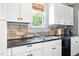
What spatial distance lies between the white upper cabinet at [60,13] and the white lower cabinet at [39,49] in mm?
328

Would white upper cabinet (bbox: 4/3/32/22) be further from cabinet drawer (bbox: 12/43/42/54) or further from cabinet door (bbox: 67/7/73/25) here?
cabinet door (bbox: 67/7/73/25)

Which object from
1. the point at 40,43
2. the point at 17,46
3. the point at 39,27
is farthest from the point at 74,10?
the point at 17,46

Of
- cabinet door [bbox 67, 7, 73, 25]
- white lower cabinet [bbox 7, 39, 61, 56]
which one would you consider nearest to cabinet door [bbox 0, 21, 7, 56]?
white lower cabinet [bbox 7, 39, 61, 56]

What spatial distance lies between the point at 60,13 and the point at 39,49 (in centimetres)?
60

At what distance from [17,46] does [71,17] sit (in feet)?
2.63

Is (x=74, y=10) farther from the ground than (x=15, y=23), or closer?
farther from the ground

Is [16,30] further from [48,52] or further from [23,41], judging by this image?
[48,52]

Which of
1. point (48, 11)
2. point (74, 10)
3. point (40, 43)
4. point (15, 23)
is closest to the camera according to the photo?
point (74, 10)

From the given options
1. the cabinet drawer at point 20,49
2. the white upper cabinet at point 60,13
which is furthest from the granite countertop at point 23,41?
the white upper cabinet at point 60,13

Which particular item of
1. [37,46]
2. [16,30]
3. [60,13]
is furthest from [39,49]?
[60,13]

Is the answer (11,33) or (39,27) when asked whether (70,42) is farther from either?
(11,33)

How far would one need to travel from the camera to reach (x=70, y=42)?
6.95 feet

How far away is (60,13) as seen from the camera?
2.09 m

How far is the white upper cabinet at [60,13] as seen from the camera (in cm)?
186
